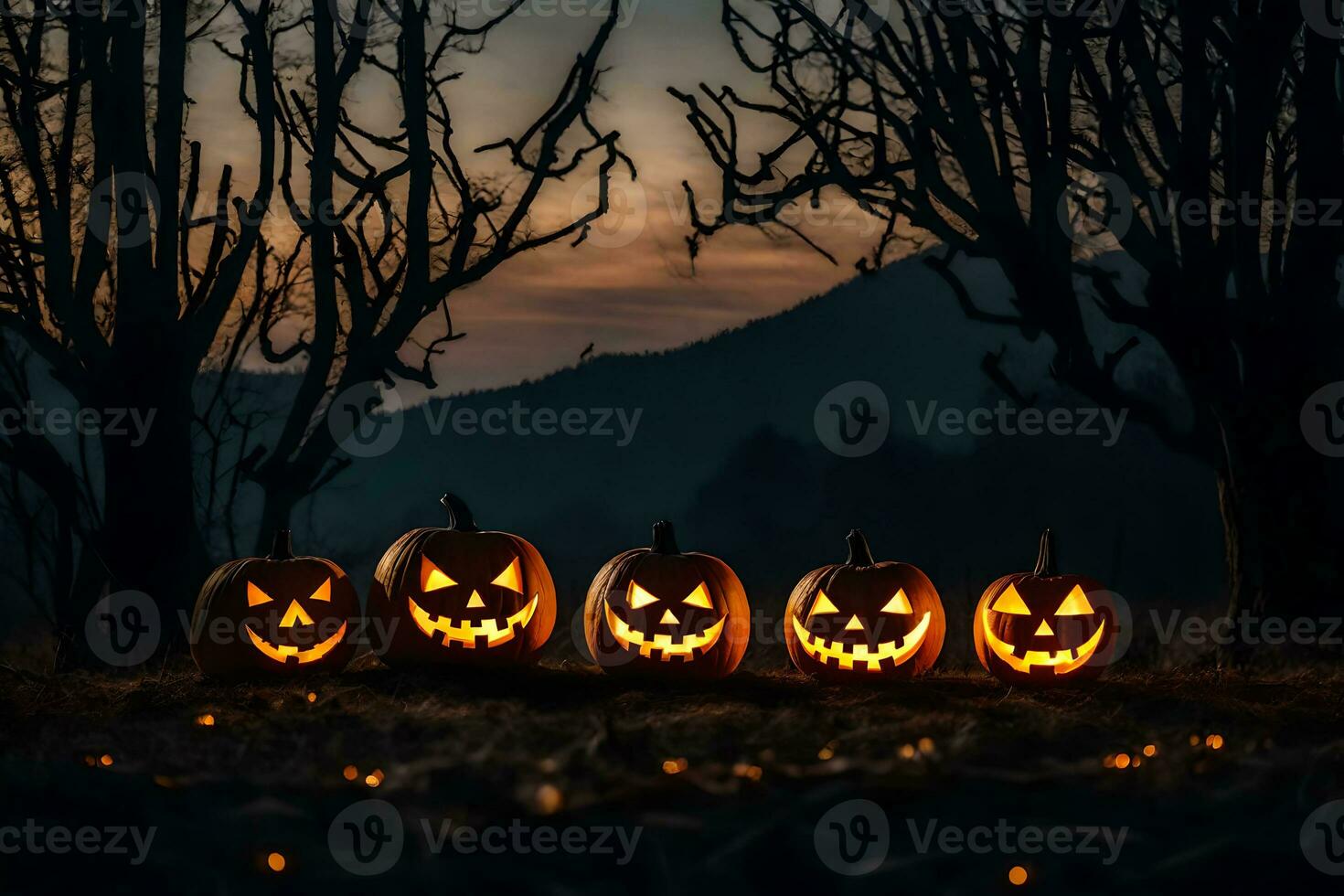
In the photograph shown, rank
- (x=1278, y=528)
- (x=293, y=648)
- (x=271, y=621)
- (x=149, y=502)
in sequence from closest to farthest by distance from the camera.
Result: 1. (x=271, y=621)
2. (x=293, y=648)
3. (x=1278, y=528)
4. (x=149, y=502)

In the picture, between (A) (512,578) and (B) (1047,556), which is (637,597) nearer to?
(A) (512,578)

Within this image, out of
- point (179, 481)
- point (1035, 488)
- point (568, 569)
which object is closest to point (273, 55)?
point (179, 481)

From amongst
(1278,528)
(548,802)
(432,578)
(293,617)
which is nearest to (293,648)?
(293,617)

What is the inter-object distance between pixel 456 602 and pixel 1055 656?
302 cm

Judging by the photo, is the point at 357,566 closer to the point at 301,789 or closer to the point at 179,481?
the point at 179,481

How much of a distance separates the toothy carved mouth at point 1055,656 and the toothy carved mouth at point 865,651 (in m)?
0.44

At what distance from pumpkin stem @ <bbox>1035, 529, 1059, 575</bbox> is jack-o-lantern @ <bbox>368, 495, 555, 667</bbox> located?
2.59 metres

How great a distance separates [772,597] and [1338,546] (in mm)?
3793

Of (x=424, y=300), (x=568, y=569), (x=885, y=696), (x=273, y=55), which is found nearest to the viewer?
(x=885, y=696)

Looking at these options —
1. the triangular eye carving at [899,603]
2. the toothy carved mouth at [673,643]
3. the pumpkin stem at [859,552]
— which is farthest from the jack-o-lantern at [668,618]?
the triangular eye carving at [899,603]

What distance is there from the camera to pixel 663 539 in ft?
21.5

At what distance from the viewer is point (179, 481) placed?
7918 millimetres

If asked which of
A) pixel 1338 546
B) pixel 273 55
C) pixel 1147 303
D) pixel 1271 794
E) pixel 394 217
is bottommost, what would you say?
pixel 1271 794

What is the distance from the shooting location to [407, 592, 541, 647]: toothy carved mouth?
6422 millimetres
